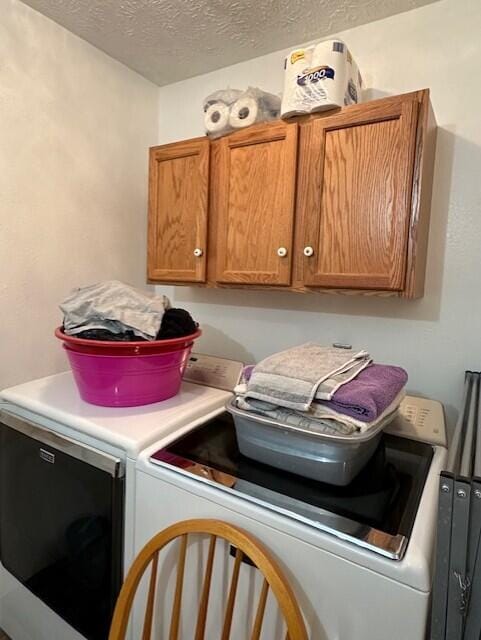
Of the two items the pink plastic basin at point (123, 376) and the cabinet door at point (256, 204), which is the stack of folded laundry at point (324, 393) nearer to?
the pink plastic basin at point (123, 376)

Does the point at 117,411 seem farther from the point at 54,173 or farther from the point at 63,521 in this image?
the point at 54,173

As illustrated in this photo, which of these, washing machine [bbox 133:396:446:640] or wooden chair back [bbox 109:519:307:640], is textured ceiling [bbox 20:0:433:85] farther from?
wooden chair back [bbox 109:519:307:640]

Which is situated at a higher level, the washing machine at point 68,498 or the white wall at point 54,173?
the white wall at point 54,173

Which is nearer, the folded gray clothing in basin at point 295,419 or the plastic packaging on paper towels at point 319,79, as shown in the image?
the folded gray clothing in basin at point 295,419

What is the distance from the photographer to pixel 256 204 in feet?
4.36

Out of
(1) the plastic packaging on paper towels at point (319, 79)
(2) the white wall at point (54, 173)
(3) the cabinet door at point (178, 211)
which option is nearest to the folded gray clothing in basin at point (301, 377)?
(3) the cabinet door at point (178, 211)

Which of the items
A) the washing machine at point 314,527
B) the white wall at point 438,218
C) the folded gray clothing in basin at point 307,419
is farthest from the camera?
the white wall at point 438,218

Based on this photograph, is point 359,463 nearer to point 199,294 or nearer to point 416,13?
point 199,294

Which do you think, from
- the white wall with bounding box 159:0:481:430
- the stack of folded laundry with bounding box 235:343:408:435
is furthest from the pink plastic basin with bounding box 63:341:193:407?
the white wall with bounding box 159:0:481:430

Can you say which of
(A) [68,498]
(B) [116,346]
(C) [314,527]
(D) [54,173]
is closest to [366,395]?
(C) [314,527]

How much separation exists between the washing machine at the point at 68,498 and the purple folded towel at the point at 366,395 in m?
0.51

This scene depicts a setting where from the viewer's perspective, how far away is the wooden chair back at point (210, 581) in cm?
69

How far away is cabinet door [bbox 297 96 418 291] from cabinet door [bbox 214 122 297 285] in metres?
0.06

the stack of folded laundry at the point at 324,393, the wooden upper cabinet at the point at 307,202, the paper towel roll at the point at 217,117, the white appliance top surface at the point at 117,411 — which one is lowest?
the white appliance top surface at the point at 117,411
